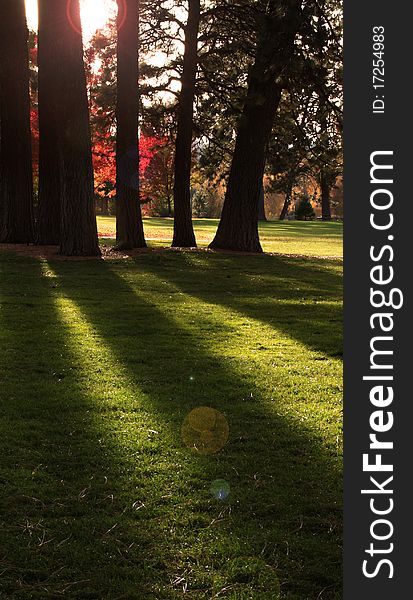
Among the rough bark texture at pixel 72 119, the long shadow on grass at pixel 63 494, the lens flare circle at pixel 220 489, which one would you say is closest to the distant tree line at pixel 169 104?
the rough bark texture at pixel 72 119

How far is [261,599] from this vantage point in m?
3.29

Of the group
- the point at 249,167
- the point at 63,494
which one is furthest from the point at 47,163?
the point at 63,494

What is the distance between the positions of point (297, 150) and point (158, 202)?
5669 centimetres

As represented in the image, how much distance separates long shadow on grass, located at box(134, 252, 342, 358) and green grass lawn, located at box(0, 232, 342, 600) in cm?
15

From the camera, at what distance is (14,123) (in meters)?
19.9

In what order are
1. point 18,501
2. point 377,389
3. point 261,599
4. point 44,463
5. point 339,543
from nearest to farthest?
1. point 377,389
2. point 261,599
3. point 339,543
4. point 18,501
5. point 44,463

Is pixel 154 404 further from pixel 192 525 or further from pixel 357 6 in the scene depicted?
pixel 357 6

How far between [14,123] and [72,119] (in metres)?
4.14

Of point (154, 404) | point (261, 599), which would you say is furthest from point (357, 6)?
point (154, 404)

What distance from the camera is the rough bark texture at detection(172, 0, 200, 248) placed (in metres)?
21.8

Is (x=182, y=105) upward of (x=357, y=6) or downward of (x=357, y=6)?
upward

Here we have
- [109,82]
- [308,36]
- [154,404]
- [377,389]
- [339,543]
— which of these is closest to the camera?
[377,389]

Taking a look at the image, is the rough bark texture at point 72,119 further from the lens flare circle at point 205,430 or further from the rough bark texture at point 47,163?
the lens flare circle at point 205,430

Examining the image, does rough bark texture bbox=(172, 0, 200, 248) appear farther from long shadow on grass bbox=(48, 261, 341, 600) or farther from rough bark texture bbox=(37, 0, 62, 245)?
Answer: long shadow on grass bbox=(48, 261, 341, 600)
